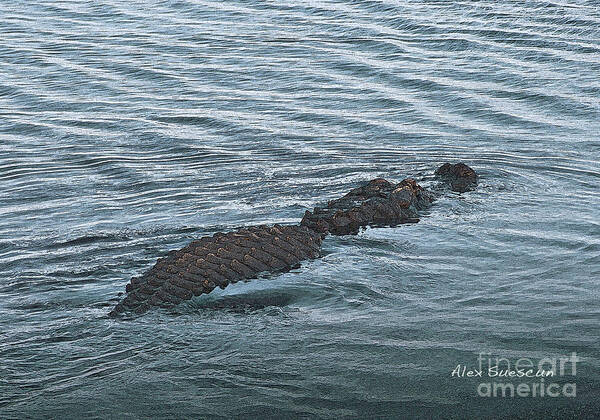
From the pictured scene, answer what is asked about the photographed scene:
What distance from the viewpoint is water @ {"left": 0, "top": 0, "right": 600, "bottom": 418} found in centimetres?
Result: 718

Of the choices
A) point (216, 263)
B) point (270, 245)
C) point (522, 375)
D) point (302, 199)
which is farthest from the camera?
point (302, 199)

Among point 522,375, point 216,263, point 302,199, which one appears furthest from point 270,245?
point 522,375

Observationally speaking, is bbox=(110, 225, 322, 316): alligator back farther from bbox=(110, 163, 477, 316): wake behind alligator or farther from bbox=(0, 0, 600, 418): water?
bbox=(0, 0, 600, 418): water

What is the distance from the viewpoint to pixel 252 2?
2188 centimetres

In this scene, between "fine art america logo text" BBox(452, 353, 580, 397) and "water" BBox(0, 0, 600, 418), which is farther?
"water" BBox(0, 0, 600, 418)

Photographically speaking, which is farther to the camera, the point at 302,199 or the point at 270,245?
the point at 302,199

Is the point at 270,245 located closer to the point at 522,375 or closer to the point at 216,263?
the point at 216,263

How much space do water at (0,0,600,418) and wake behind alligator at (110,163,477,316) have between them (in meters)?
0.17

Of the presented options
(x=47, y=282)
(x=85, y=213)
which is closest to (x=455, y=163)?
(x=85, y=213)

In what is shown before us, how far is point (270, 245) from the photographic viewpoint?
8.96 meters

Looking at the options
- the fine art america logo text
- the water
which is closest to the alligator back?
the water

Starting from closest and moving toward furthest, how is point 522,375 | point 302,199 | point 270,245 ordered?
point 522,375 < point 270,245 < point 302,199

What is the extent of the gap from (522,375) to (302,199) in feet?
14.3

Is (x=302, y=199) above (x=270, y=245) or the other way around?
above
